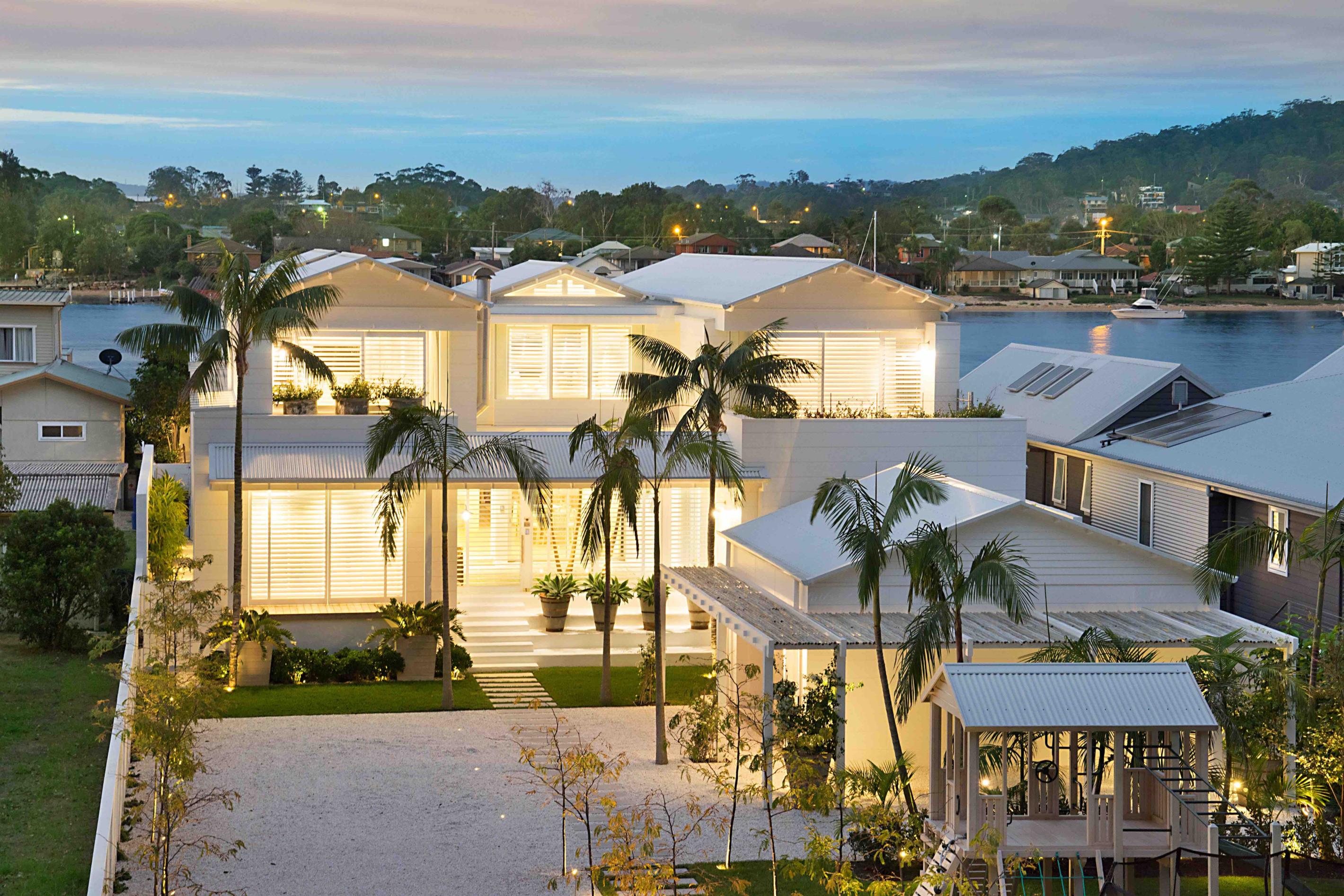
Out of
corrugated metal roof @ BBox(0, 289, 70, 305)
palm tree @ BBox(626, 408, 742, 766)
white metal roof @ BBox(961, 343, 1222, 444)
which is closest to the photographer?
palm tree @ BBox(626, 408, 742, 766)

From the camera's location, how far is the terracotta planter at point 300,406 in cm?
3033

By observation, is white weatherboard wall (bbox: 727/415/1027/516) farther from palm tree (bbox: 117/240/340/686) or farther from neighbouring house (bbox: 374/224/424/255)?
neighbouring house (bbox: 374/224/424/255)

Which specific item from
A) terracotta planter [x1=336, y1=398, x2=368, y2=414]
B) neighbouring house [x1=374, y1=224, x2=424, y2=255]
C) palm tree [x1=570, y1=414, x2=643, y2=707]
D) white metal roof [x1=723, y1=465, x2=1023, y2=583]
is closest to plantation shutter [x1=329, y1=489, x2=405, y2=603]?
terracotta planter [x1=336, y1=398, x2=368, y2=414]

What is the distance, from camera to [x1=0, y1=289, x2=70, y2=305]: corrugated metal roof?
49375mm

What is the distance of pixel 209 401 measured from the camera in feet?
100

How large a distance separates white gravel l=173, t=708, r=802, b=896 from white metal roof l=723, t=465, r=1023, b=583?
10.3ft

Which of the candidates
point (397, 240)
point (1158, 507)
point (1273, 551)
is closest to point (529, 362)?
point (1158, 507)

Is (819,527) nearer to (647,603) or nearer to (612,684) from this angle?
(612,684)

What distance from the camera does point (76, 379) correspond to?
157ft

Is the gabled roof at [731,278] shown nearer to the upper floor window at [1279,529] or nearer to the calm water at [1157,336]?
the upper floor window at [1279,529]

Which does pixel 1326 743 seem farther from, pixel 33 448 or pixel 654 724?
pixel 33 448

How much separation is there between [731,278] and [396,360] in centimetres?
812

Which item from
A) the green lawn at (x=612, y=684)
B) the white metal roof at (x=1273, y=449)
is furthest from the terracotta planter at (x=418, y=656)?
the white metal roof at (x=1273, y=449)

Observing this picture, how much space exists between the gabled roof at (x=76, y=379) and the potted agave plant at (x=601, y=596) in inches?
947
